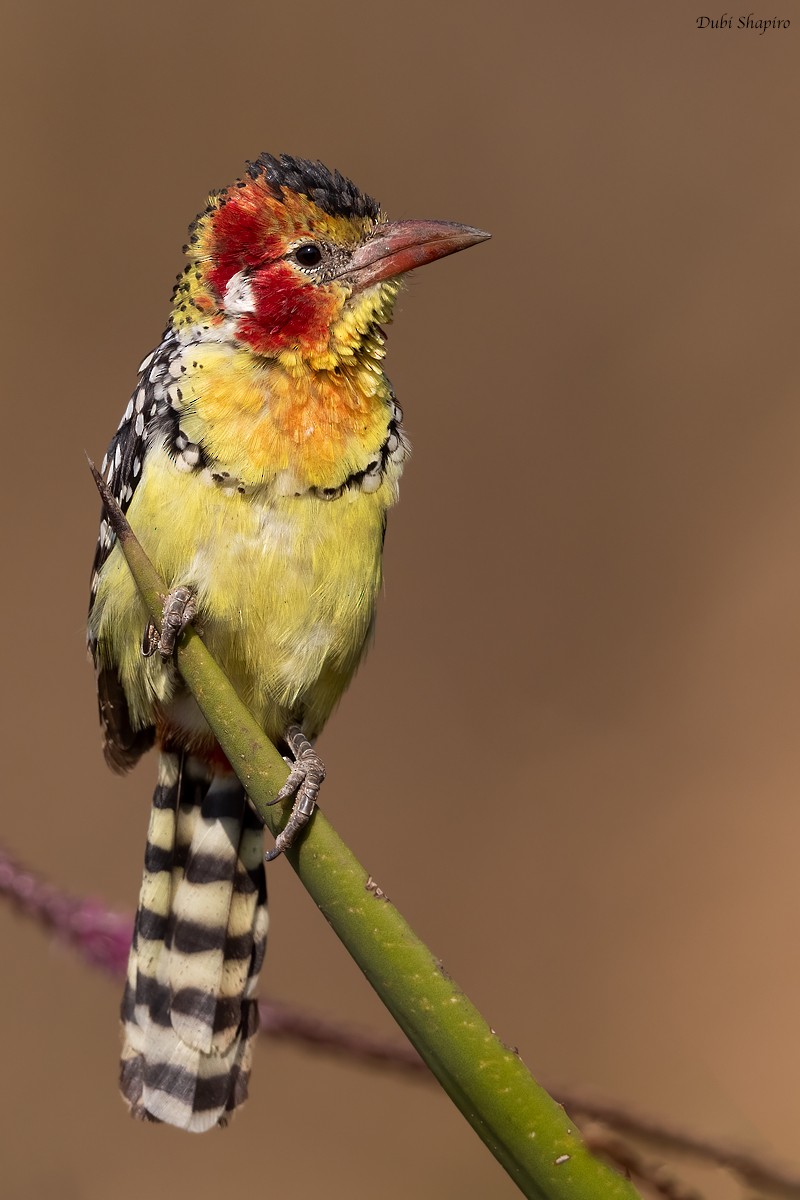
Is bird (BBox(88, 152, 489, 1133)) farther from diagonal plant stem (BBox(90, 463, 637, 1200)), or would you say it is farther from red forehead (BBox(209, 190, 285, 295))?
diagonal plant stem (BBox(90, 463, 637, 1200))

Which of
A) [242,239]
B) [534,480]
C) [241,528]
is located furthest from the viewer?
[534,480]

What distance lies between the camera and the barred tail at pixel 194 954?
258 cm

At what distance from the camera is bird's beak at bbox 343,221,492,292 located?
2.60 metres

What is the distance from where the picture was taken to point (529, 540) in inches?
189

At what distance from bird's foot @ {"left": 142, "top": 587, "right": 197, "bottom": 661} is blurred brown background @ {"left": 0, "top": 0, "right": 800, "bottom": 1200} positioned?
195cm

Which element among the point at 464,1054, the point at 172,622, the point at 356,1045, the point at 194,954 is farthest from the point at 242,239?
the point at 464,1054

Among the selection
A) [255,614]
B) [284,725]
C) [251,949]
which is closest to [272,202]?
[255,614]

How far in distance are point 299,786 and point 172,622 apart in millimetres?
373

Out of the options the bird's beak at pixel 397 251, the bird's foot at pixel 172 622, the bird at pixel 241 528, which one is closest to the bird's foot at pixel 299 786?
the bird at pixel 241 528

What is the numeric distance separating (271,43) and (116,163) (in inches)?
27.9

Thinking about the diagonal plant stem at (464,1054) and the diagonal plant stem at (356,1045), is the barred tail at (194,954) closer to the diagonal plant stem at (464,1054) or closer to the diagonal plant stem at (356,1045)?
the diagonal plant stem at (356,1045)

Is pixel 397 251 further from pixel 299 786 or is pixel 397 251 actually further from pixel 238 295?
pixel 299 786

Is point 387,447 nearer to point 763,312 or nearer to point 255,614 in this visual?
point 255,614

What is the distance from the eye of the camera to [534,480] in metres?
4.78
